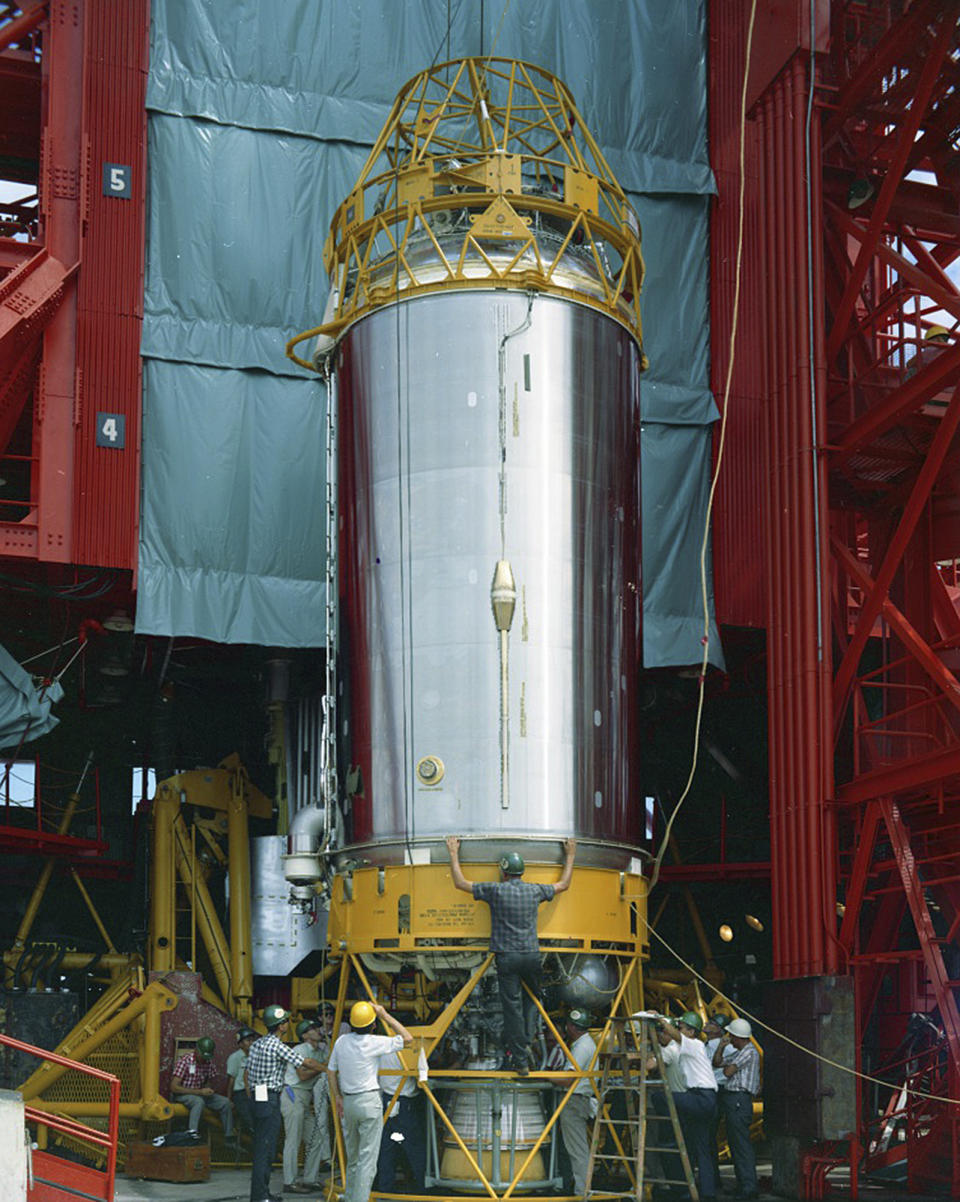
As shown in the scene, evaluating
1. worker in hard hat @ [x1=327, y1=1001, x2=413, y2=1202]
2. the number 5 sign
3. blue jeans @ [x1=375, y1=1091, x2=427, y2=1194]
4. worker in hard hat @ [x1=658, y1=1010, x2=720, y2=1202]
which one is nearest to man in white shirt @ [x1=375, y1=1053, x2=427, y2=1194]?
blue jeans @ [x1=375, y1=1091, x2=427, y2=1194]

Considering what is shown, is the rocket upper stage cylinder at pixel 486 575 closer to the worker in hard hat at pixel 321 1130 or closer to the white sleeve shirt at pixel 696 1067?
the white sleeve shirt at pixel 696 1067

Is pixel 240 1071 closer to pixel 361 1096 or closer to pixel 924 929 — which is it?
pixel 361 1096

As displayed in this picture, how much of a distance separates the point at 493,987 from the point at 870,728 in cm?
710

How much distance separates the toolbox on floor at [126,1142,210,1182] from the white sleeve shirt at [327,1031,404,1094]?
6386 millimetres

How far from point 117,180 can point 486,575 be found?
1165 centimetres

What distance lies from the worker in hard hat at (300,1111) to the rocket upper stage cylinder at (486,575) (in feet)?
12.1

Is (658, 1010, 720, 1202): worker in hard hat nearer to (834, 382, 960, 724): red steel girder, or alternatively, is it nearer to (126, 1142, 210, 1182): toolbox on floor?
(834, 382, 960, 724): red steel girder

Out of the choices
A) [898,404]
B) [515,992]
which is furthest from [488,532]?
[898,404]

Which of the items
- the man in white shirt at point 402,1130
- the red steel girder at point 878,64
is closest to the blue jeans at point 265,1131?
the man in white shirt at point 402,1130

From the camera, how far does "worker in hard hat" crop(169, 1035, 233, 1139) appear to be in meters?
24.4

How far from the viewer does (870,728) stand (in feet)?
76.5

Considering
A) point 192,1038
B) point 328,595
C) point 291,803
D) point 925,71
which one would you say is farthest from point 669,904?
point 925,71

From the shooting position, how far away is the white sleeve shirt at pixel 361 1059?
1722cm

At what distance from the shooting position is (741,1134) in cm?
2112
